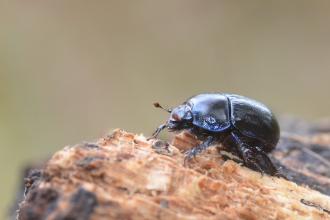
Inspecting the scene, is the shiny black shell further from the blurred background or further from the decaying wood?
the blurred background

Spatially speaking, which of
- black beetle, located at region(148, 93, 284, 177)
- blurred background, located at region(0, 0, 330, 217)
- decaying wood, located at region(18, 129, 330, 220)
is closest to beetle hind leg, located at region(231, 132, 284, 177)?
black beetle, located at region(148, 93, 284, 177)

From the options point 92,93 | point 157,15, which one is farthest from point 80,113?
point 157,15

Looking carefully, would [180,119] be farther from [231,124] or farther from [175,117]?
[231,124]

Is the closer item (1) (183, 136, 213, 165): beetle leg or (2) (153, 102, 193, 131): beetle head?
(1) (183, 136, 213, 165): beetle leg

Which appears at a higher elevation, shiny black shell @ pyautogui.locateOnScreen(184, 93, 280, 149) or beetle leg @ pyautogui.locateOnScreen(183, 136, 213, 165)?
shiny black shell @ pyautogui.locateOnScreen(184, 93, 280, 149)

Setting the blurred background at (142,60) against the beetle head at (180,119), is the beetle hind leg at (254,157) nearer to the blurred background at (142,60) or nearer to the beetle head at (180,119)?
the beetle head at (180,119)

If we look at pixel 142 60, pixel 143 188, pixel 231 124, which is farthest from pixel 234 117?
pixel 142 60

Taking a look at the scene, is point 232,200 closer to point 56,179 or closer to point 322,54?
point 56,179
